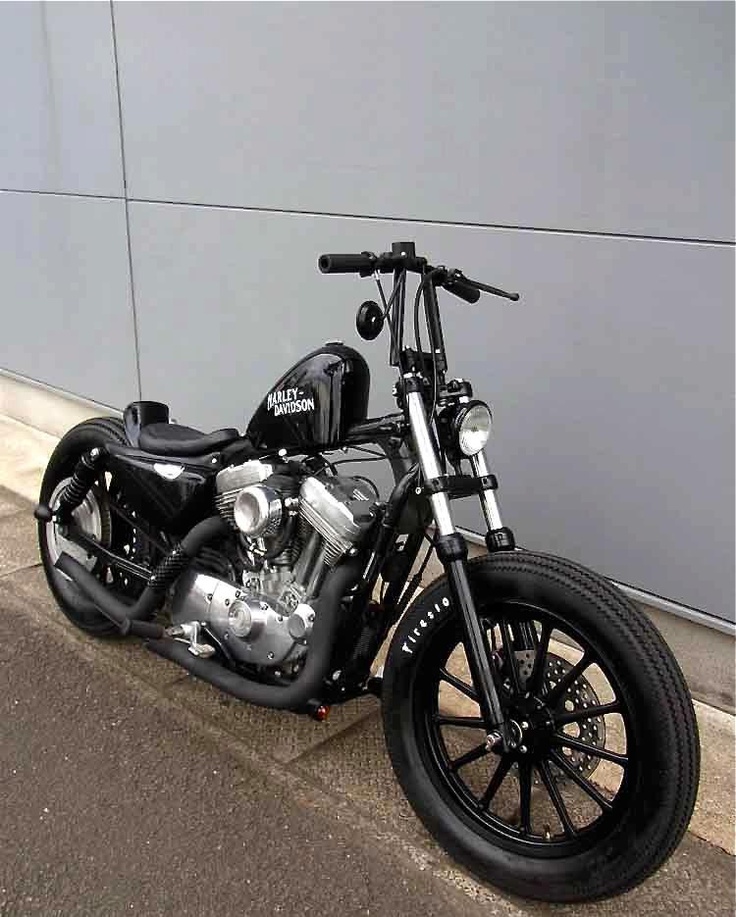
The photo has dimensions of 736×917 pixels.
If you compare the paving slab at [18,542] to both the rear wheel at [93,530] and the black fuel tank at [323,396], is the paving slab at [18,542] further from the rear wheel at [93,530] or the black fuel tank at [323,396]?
the black fuel tank at [323,396]

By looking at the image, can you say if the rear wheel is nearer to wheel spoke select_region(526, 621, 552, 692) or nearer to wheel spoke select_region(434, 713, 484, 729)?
wheel spoke select_region(434, 713, 484, 729)

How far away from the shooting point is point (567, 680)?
2.36 meters

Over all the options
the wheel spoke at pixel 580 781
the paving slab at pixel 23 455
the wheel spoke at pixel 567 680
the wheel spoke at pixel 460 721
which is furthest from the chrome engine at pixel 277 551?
the paving slab at pixel 23 455

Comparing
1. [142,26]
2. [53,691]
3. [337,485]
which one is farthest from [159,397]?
[337,485]

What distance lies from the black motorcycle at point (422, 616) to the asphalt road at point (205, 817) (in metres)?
0.21

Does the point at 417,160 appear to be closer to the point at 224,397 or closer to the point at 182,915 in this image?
the point at 224,397

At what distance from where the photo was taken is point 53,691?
3.45 m

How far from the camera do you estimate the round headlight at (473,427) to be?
2477mm

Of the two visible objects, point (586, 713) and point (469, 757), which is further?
point (469, 757)

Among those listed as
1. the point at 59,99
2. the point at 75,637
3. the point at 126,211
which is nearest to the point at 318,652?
the point at 75,637

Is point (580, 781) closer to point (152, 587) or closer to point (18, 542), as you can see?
point (152, 587)

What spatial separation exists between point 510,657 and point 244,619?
2.95 feet

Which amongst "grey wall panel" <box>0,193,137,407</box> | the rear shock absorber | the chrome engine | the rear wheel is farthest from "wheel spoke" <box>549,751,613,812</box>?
"grey wall panel" <box>0,193,137,407</box>

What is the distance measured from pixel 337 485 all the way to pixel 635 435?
116cm
